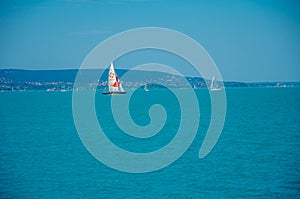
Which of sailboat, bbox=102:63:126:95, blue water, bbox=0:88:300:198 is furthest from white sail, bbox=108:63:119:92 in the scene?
blue water, bbox=0:88:300:198

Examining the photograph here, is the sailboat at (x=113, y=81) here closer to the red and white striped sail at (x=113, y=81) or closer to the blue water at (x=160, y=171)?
the red and white striped sail at (x=113, y=81)

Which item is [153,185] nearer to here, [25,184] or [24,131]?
[25,184]

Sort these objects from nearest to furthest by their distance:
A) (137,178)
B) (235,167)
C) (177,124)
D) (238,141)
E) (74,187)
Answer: (74,187) → (137,178) → (235,167) → (238,141) → (177,124)

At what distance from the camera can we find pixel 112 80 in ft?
403

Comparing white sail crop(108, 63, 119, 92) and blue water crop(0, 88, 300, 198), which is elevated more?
white sail crop(108, 63, 119, 92)

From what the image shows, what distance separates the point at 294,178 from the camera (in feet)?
95.4

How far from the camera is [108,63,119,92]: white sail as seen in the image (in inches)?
4675

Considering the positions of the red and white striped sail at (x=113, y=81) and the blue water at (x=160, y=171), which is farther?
the red and white striped sail at (x=113, y=81)

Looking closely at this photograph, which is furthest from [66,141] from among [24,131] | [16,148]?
[24,131]

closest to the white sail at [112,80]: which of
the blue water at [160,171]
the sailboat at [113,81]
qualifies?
the sailboat at [113,81]

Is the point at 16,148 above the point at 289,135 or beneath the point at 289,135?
above

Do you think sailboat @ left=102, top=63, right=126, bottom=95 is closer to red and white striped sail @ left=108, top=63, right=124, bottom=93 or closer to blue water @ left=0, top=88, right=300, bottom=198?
red and white striped sail @ left=108, top=63, right=124, bottom=93

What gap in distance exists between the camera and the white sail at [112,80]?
11875 centimetres

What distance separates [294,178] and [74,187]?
13568 mm
